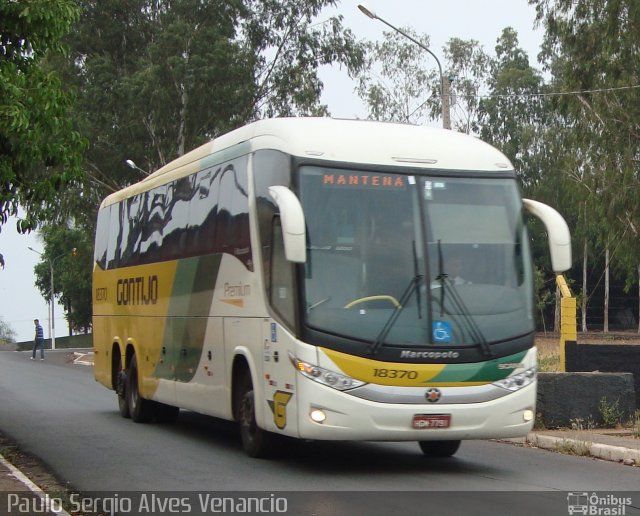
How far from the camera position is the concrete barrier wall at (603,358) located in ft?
57.6

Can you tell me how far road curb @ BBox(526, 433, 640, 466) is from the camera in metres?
12.7

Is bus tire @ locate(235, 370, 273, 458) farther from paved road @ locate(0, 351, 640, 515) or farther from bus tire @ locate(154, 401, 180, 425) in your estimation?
bus tire @ locate(154, 401, 180, 425)

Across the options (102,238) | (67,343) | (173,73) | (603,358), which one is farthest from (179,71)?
(67,343)

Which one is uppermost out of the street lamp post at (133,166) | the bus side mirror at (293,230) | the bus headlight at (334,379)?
the street lamp post at (133,166)

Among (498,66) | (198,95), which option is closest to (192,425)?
(198,95)

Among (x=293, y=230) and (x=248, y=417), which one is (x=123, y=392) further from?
(x=293, y=230)

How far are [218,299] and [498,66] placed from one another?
2452 inches

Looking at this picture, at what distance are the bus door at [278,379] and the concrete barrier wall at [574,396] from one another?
4.91 m

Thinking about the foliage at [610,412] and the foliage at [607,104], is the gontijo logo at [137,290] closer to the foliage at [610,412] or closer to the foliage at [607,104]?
the foliage at [610,412]

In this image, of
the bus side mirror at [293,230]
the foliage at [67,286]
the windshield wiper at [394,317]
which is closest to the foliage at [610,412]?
the windshield wiper at [394,317]

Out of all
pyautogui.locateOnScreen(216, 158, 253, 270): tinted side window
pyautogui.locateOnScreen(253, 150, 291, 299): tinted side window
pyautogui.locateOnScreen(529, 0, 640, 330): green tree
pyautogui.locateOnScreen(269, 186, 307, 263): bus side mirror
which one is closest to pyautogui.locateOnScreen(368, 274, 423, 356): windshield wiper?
pyautogui.locateOnScreen(269, 186, 307, 263): bus side mirror

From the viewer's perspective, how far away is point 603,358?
17703mm

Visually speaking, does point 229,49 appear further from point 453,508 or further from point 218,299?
point 453,508

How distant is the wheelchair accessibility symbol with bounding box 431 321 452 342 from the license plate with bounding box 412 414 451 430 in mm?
693
